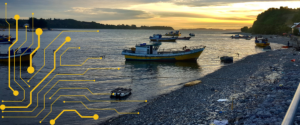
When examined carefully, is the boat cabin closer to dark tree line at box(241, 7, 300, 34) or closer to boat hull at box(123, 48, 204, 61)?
boat hull at box(123, 48, 204, 61)

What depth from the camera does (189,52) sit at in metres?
38.3

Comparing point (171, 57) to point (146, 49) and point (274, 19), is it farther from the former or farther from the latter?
point (274, 19)

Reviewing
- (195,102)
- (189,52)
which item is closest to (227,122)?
(195,102)

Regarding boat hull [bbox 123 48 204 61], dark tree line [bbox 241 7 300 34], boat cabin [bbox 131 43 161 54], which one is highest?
dark tree line [bbox 241 7 300 34]

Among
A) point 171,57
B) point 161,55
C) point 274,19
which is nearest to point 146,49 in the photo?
point 161,55

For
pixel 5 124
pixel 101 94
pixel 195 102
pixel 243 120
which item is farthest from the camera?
pixel 101 94

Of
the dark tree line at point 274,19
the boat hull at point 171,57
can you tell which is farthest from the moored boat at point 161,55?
the dark tree line at point 274,19

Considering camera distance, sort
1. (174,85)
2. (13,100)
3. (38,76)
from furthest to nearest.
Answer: (38,76)
(174,85)
(13,100)

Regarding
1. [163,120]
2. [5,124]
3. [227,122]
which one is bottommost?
[5,124]

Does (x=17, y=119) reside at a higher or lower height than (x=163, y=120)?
lower

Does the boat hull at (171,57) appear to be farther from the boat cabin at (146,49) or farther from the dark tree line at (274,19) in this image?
the dark tree line at (274,19)

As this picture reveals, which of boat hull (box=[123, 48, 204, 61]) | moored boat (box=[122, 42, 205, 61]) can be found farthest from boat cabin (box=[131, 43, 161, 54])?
boat hull (box=[123, 48, 204, 61])

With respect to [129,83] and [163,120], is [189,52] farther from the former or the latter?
[163,120]

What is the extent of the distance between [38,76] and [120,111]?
53.0ft
